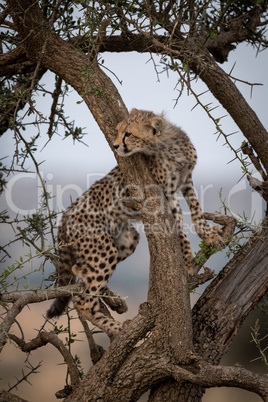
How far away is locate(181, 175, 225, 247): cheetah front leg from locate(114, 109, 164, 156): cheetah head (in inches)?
15.0

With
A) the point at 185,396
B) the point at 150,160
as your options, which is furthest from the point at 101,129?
the point at 185,396

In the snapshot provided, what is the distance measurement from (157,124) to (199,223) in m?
0.67

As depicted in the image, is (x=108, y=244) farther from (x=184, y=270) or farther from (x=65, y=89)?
(x=65, y=89)

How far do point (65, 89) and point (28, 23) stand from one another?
80 centimetres

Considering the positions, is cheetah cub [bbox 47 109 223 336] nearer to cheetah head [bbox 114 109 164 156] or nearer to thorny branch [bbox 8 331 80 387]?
cheetah head [bbox 114 109 164 156]

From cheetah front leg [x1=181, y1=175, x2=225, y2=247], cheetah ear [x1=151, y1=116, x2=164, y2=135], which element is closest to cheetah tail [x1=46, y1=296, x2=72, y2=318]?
cheetah front leg [x1=181, y1=175, x2=225, y2=247]

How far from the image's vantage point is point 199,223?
3.65m

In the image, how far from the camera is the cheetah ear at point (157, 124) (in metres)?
3.60


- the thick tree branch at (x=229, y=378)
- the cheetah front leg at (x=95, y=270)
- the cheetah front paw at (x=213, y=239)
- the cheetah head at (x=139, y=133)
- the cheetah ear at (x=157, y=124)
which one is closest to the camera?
the thick tree branch at (x=229, y=378)

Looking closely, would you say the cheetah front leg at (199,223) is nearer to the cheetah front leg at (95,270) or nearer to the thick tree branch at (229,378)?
the cheetah front leg at (95,270)

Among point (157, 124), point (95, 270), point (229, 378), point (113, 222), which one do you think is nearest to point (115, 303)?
point (95, 270)

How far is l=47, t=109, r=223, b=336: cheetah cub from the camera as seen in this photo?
142 inches

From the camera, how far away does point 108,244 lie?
3.75 metres

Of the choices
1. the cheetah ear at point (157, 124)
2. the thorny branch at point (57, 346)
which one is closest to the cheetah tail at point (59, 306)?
the thorny branch at point (57, 346)
